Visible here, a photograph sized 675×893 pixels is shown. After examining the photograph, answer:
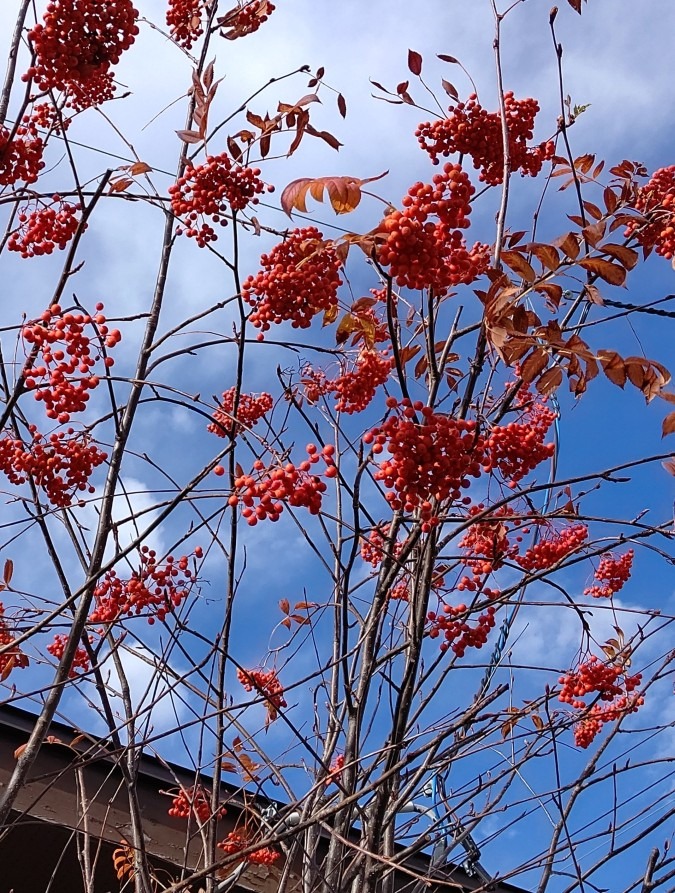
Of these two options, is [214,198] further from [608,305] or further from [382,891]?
[382,891]

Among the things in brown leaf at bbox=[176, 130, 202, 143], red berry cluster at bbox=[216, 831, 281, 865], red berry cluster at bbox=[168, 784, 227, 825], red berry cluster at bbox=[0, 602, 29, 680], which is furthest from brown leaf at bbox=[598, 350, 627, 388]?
red berry cluster at bbox=[168, 784, 227, 825]

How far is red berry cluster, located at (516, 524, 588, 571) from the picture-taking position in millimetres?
3307

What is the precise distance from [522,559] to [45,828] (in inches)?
118

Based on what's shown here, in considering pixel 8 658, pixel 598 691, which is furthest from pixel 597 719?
pixel 8 658

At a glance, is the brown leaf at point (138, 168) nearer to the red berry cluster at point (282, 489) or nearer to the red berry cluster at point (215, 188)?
the red berry cluster at point (215, 188)

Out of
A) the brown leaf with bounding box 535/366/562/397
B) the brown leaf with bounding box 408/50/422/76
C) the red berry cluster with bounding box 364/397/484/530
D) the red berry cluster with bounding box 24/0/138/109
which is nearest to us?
the red berry cluster with bounding box 364/397/484/530

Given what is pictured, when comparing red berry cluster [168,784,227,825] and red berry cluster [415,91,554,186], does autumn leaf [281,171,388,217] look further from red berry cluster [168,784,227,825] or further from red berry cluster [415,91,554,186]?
red berry cluster [168,784,227,825]

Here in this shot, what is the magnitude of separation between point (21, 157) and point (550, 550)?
8.08ft

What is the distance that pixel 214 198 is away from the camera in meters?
2.53

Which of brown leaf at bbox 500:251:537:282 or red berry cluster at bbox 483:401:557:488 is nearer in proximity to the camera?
brown leaf at bbox 500:251:537:282

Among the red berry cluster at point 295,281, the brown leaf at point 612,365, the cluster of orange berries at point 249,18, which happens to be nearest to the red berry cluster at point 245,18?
the cluster of orange berries at point 249,18

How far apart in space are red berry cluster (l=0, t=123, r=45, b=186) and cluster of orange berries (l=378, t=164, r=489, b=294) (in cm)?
151

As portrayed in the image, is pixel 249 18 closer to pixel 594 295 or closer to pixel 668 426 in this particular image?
pixel 594 295

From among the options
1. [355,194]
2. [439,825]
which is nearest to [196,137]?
[355,194]
